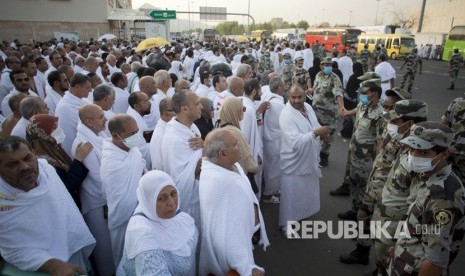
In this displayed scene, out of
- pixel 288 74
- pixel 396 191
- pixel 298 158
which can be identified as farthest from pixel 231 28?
pixel 396 191

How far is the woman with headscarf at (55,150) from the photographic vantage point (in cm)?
291

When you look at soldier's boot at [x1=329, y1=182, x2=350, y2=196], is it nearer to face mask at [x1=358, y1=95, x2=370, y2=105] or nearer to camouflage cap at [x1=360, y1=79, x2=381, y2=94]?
face mask at [x1=358, y1=95, x2=370, y2=105]

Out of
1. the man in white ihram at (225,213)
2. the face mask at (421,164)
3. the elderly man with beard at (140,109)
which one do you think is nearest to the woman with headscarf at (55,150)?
the elderly man with beard at (140,109)

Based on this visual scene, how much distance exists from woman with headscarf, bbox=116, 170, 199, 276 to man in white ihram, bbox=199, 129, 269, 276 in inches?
7.4

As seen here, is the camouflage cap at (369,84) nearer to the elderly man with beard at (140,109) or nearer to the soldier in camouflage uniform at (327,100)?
the soldier in camouflage uniform at (327,100)

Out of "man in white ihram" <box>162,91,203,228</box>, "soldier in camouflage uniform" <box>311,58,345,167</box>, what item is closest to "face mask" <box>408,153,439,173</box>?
"man in white ihram" <box>162,91,203,228</box>

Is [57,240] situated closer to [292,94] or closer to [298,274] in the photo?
[298,274]

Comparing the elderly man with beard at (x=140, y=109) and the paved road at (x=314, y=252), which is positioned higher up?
the elderly man with beard at (x=140, y=109)

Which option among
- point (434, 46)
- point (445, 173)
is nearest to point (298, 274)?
point (445, 173)

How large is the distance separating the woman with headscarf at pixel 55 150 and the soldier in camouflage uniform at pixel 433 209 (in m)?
2.90

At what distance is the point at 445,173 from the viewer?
216cm

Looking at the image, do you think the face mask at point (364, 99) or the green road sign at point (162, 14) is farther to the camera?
the green road sign at point (162, 14)

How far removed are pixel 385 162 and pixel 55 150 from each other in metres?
3.44

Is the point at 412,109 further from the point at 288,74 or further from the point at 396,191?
the point at 288,74
